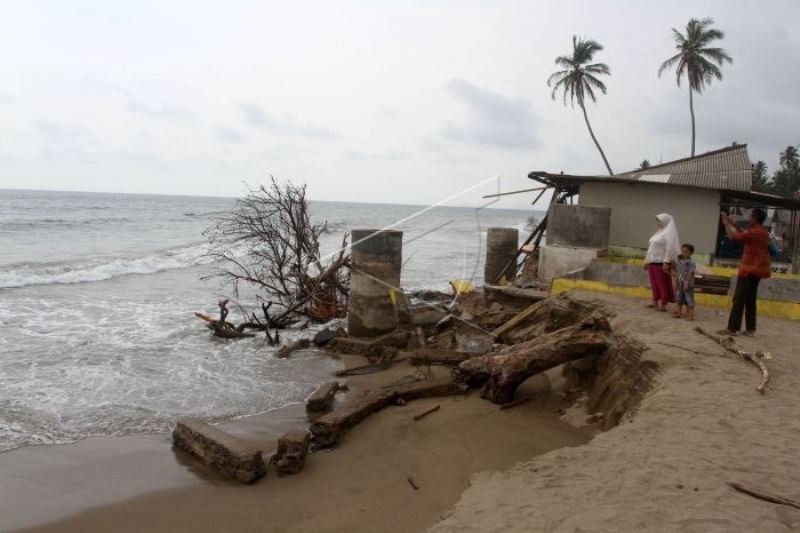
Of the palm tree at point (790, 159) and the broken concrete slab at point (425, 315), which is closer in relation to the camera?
the broken concrete slab at point (425, 315)

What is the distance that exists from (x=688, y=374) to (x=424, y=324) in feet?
19.0

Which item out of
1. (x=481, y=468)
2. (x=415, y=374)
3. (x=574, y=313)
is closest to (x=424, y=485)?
(x=481, y=468)

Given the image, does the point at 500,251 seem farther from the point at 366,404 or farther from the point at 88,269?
the point at 88,269

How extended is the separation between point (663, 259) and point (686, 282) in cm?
62

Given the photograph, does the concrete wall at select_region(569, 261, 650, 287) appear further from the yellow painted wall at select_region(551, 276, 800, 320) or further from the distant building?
the distant building

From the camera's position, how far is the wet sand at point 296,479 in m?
4.76

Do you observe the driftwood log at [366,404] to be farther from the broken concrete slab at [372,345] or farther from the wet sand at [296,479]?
the broken concrete slab at [372,345]

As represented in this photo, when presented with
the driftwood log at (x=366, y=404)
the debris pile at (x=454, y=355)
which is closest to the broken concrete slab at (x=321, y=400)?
the debris pile at (x=454, y=355)

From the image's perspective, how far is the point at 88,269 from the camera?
21672mm

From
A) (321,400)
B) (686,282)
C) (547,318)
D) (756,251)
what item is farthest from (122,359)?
(756,251)

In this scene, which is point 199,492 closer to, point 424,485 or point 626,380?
point 424,485

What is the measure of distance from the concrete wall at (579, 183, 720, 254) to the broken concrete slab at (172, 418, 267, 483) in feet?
40.5

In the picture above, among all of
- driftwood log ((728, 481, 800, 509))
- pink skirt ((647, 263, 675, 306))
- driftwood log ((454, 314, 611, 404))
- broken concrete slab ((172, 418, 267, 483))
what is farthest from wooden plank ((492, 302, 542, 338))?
driftwood log ((728, 481, 800, 509))

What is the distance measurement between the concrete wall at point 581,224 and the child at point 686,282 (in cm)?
446
